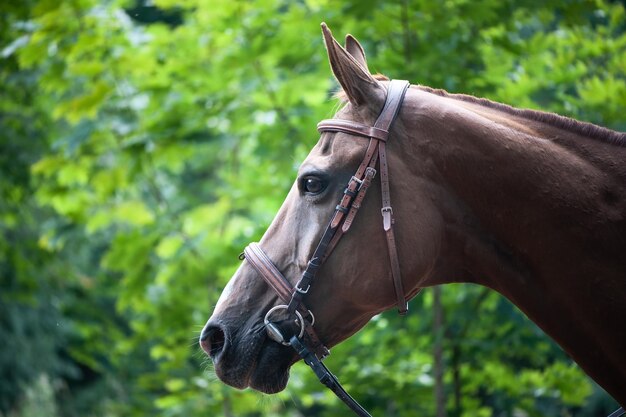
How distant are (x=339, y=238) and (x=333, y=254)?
66 mm

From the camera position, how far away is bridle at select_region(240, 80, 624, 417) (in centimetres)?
249

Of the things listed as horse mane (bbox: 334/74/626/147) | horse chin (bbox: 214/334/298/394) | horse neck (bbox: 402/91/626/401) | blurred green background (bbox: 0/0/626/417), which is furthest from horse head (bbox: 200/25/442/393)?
blurred green background (bbox: 0/0/626/417)

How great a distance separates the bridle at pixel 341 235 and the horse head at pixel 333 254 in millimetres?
26

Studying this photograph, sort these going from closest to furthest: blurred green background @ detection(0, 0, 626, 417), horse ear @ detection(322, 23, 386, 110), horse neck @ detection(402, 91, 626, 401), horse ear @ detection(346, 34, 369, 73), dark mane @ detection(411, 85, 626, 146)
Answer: horse neck @ detection(402, 91, 626, 401)
dark mane @ detection(411, 85, 626, 146)
horse ear @ detection(322, 23, 386, 110)
horse ear @ detection(346, 34, 369, 73)
blurred green background @ detection(0, 0, 626, 417)

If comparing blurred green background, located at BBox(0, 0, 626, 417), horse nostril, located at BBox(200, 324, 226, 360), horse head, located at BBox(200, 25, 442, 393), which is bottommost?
blurred green background, located at BBox(0, 0, 626, 417)

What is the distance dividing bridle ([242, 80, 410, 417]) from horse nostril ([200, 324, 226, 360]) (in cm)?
19

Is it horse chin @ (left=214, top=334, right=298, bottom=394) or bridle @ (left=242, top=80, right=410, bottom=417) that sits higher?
bridle @ (left=242, top=80, right=410, bottom=417)

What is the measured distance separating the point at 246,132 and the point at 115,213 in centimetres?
155

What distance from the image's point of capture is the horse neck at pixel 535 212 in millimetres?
2283

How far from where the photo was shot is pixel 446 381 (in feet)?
20.7

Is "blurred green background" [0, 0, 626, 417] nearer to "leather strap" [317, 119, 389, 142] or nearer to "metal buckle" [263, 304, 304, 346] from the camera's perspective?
"leather strap" [317, 119, 389, 142]

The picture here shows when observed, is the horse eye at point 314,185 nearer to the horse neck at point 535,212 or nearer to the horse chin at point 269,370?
the horse neck at point 535,212

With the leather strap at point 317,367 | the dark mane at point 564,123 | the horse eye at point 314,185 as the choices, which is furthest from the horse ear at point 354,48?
the leather strap at point 317,367

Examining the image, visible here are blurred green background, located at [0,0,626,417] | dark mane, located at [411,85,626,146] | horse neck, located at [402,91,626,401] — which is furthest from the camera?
blurred green background, located at [0,0,626,417]
